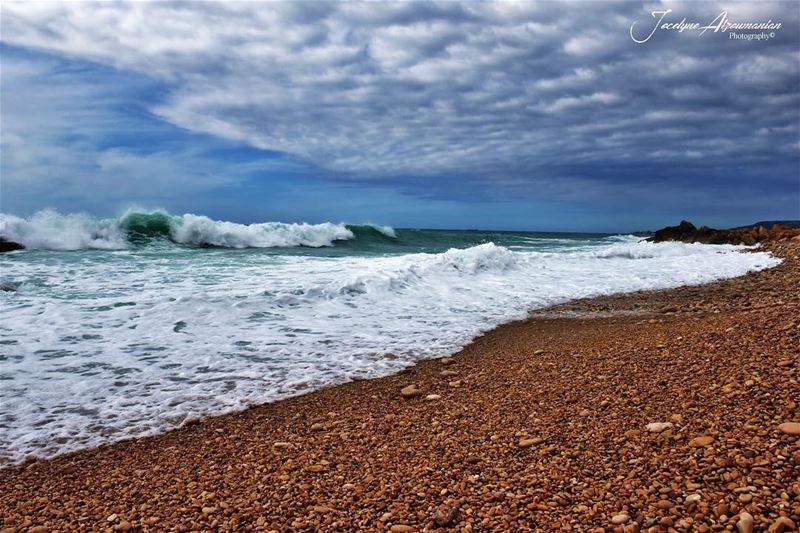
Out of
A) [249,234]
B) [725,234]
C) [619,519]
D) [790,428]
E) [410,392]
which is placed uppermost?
[725,234]

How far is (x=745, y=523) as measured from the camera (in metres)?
1.92

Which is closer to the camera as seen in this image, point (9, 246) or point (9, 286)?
point (9, 286)

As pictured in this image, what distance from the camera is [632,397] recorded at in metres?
3.45

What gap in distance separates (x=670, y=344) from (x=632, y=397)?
173 centimetres

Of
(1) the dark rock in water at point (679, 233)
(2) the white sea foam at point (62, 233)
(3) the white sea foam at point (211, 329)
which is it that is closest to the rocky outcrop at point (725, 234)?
(1) the dark rock in water at point (679, 233)

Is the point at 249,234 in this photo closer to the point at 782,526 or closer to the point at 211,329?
the point at 211,329

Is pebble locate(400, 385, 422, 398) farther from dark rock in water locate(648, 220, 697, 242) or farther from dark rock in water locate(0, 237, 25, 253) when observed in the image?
dark rock in water locate(648, 220, 697, 242)

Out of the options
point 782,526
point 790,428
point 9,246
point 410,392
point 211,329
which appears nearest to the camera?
point 782,526

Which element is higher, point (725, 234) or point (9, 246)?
point (725, 234)

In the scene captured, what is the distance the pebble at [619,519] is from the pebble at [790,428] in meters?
1.04

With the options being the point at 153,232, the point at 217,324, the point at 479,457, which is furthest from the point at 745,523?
the point at 153,232

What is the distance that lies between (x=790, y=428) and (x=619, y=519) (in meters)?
1.13

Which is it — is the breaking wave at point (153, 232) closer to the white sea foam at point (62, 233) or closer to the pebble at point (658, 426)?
the white sea foam at point (62, 233)

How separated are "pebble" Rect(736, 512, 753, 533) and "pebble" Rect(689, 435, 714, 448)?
606 mm
